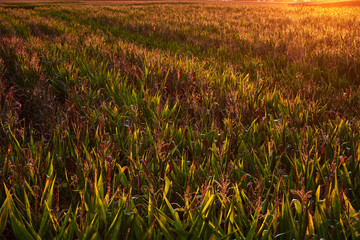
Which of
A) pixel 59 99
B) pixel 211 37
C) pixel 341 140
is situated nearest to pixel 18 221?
pixel 341 140

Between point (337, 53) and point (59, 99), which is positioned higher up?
point (337, 53)

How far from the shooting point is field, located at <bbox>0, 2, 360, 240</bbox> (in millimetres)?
1179

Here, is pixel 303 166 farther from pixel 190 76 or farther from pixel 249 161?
pixel 190 76

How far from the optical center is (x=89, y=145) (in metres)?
2.06

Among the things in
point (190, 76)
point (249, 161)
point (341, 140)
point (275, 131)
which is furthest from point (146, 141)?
point (190, 76)

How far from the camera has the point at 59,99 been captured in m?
3.15

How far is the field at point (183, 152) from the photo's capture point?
118 cm

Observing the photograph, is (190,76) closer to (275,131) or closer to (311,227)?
(275,131)

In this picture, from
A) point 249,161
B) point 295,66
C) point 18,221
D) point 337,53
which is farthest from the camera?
point 337,53

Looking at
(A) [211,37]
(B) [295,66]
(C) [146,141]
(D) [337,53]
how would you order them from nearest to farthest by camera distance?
(C) [146,141] < (B) [295,66] < (D) [337,53] < (A) [211,37]

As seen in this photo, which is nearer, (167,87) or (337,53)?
(167,87)

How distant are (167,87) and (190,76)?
0.27m

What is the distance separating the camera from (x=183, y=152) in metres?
1.78

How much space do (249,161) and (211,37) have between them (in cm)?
533
